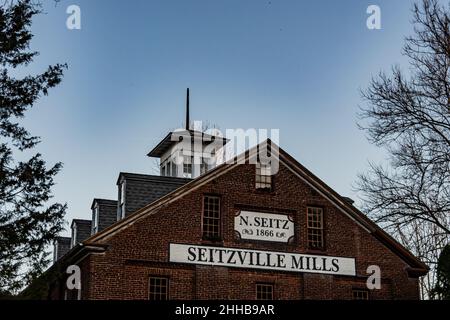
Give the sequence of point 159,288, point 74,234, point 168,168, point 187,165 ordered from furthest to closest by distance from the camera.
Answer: point 168,168 < point 187,165 < point 74,234 < point 159,288

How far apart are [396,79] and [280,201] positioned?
6.93 metres

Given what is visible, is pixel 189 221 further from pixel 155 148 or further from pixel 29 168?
pixel 155 148

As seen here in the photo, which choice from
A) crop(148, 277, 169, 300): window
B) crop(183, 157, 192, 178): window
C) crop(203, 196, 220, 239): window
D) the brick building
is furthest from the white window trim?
crop(203, 196, 220, 239): window

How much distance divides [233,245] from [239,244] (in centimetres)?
26

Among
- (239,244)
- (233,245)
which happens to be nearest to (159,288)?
(233,245)

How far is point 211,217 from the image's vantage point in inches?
1168

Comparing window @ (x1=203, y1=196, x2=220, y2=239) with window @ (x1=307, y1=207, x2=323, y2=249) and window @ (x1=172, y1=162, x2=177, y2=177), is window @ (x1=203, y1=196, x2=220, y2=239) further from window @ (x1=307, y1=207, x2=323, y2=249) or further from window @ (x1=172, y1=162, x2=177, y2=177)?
window @ (x1=172, y1=162, x2=177, y2=177)

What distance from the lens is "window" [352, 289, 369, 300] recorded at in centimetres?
3091

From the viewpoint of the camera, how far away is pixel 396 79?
27.6 m

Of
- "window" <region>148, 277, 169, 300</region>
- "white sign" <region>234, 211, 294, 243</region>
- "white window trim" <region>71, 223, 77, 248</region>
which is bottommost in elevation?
"window" <region>148, 277, 169, 300</region>

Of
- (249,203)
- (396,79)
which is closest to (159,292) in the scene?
(249,203)

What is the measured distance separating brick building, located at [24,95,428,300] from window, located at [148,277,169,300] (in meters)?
0.04

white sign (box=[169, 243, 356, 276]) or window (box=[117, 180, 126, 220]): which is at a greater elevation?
window (box=[117, 180, 126, 220])

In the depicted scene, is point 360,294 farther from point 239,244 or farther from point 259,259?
point 239,244
